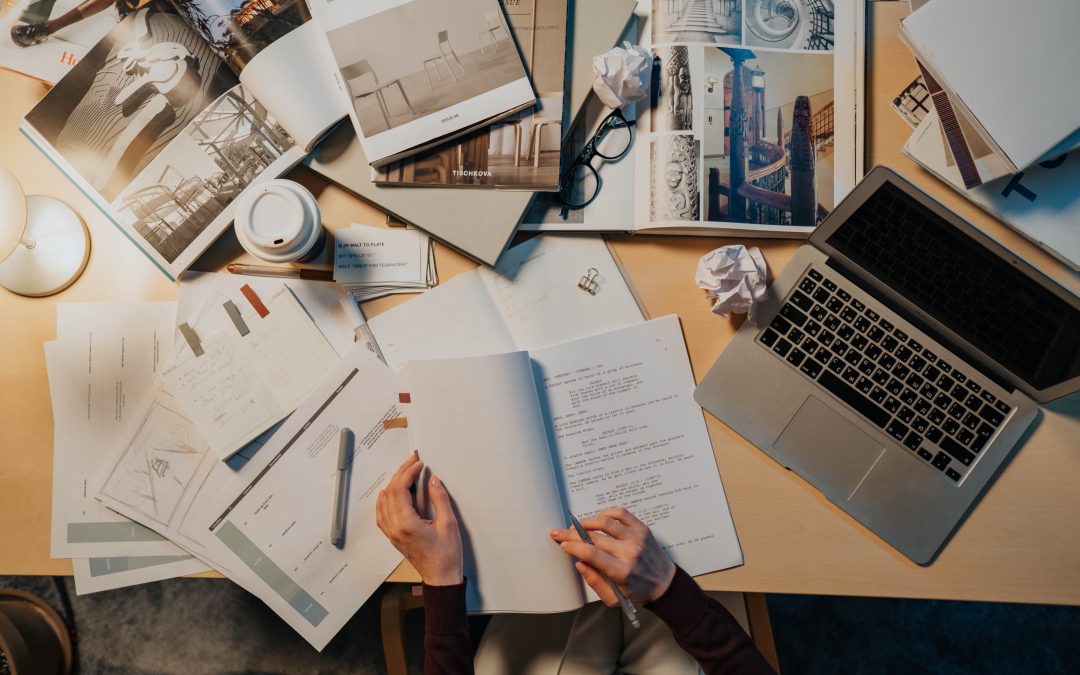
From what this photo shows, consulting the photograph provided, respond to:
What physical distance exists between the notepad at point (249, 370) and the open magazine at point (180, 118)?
109mm

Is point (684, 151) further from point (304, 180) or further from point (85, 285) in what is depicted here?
point (85, 285)

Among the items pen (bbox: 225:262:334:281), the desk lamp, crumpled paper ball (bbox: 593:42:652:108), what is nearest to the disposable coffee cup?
pen (bbox: 225:262:334:281)

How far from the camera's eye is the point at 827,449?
792mm

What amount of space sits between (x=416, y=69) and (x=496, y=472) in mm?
529

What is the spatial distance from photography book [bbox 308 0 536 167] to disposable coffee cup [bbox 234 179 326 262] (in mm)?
113

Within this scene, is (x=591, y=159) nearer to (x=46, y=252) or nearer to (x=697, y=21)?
(x=697, y=21)

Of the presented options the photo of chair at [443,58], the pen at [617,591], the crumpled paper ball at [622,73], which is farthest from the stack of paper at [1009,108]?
the pen at [617,591]

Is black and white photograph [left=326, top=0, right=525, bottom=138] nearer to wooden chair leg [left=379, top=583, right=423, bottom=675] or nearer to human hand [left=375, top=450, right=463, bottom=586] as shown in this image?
human hand [left=375, top=450, right=463, bottom=586]

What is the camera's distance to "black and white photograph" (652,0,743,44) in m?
0.84

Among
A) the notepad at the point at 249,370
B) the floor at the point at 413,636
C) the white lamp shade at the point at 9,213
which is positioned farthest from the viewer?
the floor at the point at 413,636

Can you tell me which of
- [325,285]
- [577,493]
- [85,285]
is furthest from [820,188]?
[85,285]

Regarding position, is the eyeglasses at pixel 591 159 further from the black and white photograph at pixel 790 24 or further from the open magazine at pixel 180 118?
the open magazine at pixel 180 118

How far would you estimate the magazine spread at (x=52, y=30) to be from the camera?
81 cm

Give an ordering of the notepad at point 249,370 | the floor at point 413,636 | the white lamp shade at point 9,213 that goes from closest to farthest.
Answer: the white lamp shade at point 9,213 < the notepad at point 249,370 < the floor at point 413,636
